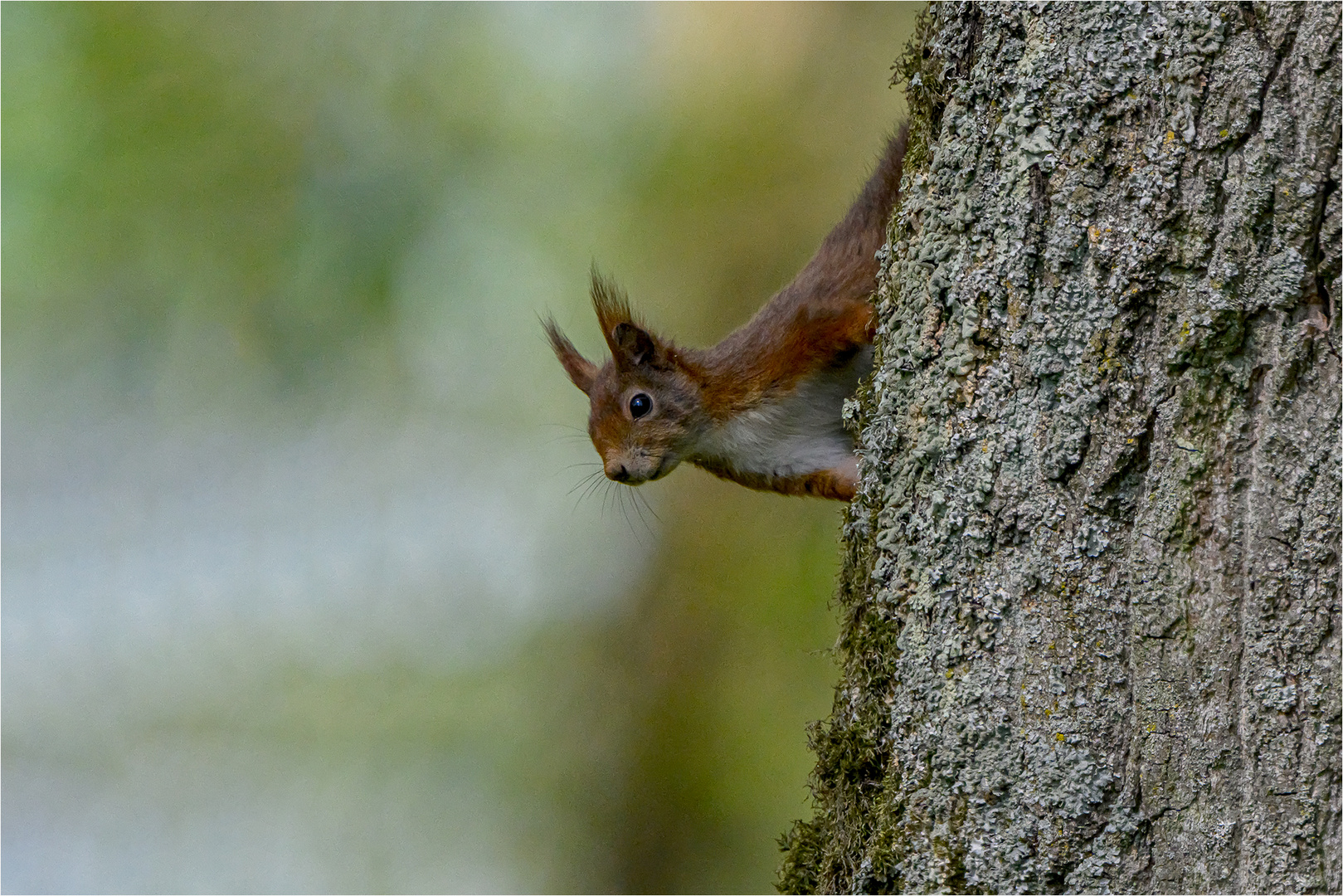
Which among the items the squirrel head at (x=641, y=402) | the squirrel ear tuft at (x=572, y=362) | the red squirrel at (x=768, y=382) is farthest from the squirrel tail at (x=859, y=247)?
the squirrel ear tuft at (x=572, y=362)

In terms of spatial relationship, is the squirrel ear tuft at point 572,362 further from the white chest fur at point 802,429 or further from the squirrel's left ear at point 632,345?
the white chest fur at point 802,429

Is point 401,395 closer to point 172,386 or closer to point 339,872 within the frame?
point 172,386

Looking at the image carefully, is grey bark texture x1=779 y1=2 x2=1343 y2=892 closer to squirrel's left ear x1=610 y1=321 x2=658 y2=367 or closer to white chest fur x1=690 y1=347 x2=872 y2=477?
white chest fur x1=690 y1=347 x2=872 y2=477

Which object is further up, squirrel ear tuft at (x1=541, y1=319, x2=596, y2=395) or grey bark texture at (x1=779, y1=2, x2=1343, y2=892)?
squirrel ear tuft at (x1=541, y1=319, x2=596, y2=395)

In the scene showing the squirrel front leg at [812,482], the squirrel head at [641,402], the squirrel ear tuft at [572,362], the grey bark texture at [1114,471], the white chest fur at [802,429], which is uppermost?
the squirrel ear tuft at [572,362]

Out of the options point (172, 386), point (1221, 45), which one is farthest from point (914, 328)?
point (172, 386)

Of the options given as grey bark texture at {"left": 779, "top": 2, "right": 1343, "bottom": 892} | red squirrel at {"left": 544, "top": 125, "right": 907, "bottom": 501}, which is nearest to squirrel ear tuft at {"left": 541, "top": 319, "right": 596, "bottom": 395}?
red squirrel at {"left": 544, "top": 125, "right": 907, "bottom": 501}
